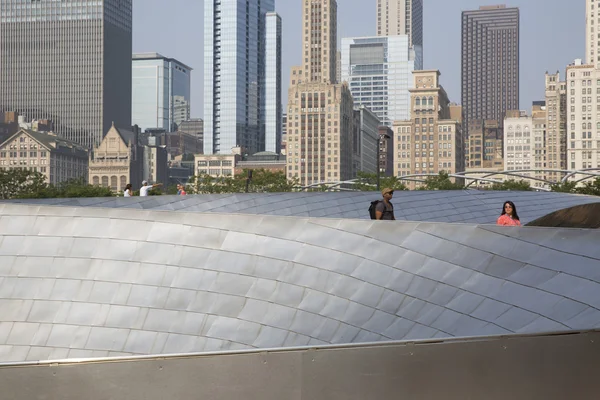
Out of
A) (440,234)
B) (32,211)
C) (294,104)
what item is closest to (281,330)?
(440,234)

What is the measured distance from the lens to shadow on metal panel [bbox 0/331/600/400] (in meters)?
6.95

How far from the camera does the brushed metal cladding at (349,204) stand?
20359 millimetres

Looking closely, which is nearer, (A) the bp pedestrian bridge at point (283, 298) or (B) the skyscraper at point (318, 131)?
(A) the bp pedestrian bridge at point (283, 298)

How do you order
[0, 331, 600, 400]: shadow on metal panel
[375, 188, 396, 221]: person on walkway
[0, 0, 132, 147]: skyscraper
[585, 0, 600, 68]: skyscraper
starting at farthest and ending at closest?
[585, 0, 600, 68]: skyscraper
[0, 0, 132, 147]: skyscraper
[375, 188, 396, 221]: person on walkway
[0, 331, 600, 400]: shadow on metal panel

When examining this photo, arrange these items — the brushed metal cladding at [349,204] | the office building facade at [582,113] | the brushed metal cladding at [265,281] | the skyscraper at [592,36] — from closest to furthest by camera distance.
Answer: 1. the brushed metal cladding at [265,281]
2. the brushed metal cladding at [349,204]
3. the office building facade at [582,113]
4. the skyscraper at [592,36]

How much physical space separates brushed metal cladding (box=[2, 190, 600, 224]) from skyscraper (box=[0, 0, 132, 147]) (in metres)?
166

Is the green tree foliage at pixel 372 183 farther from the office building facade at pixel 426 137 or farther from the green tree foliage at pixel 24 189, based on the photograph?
the office building facade at pixel 426 137

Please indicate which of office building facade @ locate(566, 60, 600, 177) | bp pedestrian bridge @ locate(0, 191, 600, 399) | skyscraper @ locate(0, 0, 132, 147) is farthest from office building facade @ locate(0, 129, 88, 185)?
bp pedestrian bridge @ locate(0, 191, 600, 399)

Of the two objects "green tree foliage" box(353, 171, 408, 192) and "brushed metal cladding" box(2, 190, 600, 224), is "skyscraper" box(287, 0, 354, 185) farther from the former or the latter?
"brushed metal cladding" box(2, 190, 600, 224)

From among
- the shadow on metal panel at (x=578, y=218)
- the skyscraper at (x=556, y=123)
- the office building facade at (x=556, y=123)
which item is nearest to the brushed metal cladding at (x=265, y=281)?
the shadow on metal panel at (x=578, y=218)

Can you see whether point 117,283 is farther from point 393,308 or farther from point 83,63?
point 83,63

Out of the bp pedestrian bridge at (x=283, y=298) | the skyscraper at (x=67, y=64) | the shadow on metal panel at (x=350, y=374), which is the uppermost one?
the skyscraper at (x=67, y=64)

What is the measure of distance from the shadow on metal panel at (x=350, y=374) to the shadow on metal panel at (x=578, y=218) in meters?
3.51

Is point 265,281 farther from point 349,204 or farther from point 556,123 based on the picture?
point 556,123
